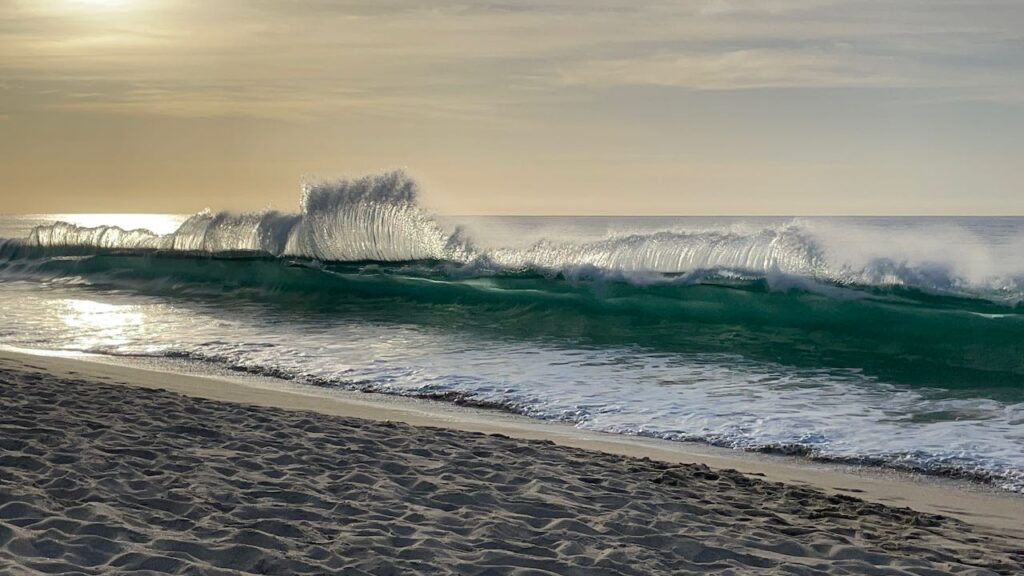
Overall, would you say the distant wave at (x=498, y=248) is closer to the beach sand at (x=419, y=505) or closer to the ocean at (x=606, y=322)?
the ocean at (x=606, y=322)

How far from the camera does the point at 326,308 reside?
20.4 meters

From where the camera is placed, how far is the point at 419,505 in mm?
5539

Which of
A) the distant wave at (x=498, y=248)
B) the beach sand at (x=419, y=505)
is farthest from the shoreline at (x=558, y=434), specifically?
the distant wave at (x=498, y=248)

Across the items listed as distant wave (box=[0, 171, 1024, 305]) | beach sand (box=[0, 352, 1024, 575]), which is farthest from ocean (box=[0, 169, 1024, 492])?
beach sand (box=[0, 352, 1024, 575])

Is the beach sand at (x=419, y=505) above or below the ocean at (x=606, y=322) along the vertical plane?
below

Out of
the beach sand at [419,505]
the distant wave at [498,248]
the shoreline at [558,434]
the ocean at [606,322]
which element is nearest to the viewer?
the beach sand at [419,505]

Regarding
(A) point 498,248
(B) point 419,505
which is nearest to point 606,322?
(A) point 498,248

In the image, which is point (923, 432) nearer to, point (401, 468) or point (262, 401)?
point (401, 468)

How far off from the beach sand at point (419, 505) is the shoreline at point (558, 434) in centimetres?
4

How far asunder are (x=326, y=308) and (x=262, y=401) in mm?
11144

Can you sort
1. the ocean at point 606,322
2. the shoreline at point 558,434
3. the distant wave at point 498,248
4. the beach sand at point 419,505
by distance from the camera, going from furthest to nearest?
the distant wave at point 498,248
the ocean at point 606,322
the shoreline at point 558,434
the beach sand at point 419,505

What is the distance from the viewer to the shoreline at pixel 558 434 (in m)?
6.40

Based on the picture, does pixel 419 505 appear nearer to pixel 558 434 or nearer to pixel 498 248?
pixel 558 434

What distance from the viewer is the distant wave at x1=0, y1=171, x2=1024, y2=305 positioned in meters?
17.4
